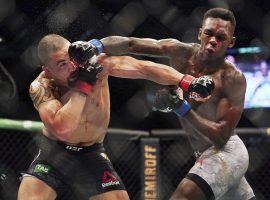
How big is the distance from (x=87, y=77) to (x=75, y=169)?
0.59 m

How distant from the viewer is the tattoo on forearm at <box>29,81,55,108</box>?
2.33 m

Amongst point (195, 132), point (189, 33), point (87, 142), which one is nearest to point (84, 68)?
point (87, 142)

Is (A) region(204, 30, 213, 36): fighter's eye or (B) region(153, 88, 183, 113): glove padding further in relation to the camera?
(A) region(204, 30, 213, 36): fighter's eye

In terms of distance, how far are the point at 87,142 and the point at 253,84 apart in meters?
3.44

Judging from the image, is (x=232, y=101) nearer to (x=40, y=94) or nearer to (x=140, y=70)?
(x=140, y=70)

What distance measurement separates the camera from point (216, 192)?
232cm

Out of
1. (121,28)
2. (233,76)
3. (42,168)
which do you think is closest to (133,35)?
(121,28)

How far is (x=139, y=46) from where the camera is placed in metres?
2.48

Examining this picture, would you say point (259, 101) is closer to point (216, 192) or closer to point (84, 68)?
point (216, 192)

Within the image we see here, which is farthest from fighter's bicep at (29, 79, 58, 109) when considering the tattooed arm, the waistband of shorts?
the waistband of shorts

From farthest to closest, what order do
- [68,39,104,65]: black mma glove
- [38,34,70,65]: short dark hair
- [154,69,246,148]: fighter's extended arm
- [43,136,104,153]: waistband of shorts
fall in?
[43,136,104,153]: waistband of shorts < [38,34,70,65]: short dark hair < [154,69,246,148]: fighter's extended arm < [68,39,104,65]: black mma glove

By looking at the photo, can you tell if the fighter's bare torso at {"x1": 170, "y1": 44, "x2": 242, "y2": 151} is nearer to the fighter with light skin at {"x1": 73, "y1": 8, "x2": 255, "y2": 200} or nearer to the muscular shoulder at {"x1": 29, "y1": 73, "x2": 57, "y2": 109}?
the fighter with light skin at {"x1": 73, "y1": 8, "x2": 255, "y2": 200}

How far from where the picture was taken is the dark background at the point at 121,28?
15.4 feet

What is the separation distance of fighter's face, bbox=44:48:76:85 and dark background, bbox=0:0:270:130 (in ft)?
7.08
